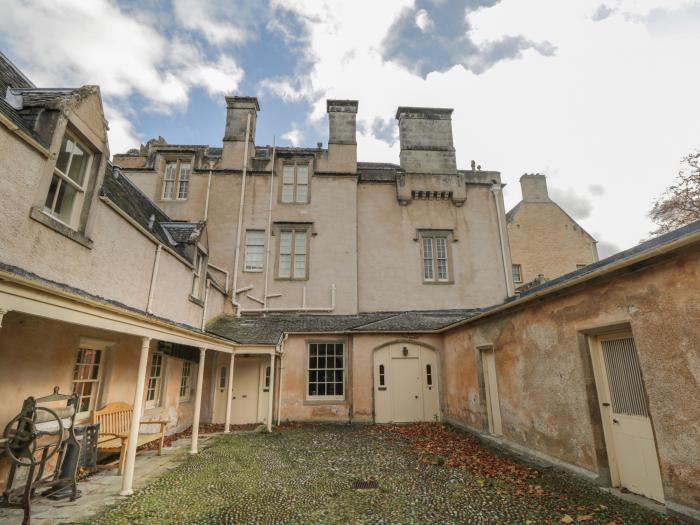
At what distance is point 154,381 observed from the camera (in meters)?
9.81

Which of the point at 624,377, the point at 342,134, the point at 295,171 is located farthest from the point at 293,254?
the point at 624,377

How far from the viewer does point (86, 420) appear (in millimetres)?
7062

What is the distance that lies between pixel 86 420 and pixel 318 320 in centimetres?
834

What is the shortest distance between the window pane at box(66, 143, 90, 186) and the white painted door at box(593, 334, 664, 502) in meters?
10.2

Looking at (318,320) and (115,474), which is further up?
(318,320)

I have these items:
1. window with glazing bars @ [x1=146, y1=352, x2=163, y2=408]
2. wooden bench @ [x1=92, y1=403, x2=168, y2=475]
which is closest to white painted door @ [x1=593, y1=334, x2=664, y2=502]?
wooden bench @ [x1=92, y1=403, x2=168, y2=475]

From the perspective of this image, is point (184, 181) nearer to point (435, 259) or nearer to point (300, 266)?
point (300, 266)

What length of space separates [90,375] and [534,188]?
1076 inches

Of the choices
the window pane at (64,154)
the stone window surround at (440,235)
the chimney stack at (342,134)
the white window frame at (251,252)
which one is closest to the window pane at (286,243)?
the white window frame at (251,252)

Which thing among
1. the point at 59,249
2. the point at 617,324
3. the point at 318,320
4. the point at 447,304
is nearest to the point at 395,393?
the point at 318,320

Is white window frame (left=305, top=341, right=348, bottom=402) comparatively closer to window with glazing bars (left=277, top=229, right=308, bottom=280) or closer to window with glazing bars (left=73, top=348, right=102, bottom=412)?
window with glazing bars (left=277, top=229, right=308, bottom=280)

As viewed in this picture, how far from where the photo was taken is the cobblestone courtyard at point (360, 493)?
475 centimetres

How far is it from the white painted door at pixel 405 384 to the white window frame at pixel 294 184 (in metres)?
8.21

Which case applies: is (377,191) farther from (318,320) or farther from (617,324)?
(617,324)
